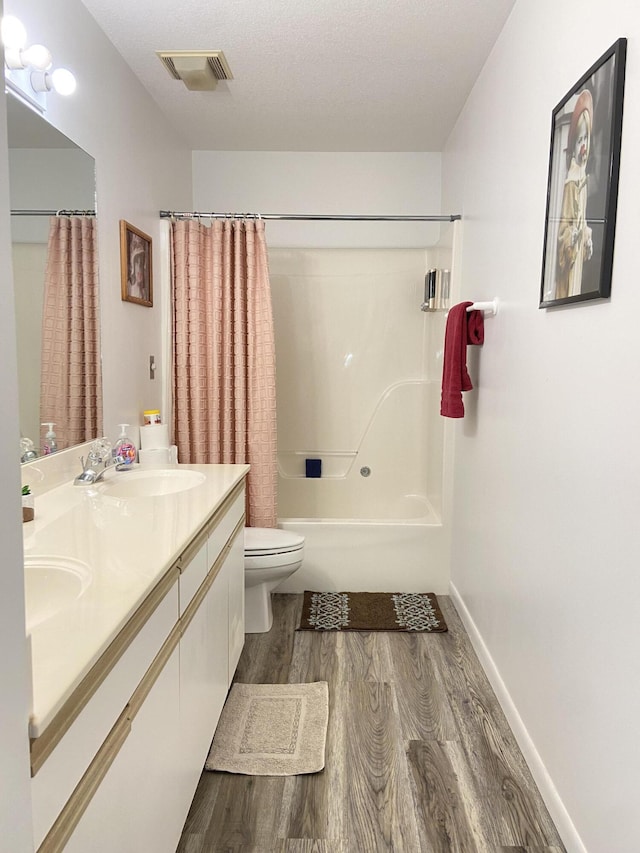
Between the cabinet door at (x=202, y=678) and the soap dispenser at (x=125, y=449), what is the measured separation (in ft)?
2.31

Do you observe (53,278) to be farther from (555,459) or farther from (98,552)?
(555,459)

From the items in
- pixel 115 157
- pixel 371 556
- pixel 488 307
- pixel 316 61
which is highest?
pixel 316 61

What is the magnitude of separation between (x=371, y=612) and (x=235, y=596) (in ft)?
3.19

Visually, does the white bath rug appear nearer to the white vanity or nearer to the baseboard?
the white vanity

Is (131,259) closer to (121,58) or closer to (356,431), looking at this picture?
(121,58)

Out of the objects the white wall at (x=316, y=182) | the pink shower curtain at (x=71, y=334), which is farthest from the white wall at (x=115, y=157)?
the white wall at (x=316, y=182)

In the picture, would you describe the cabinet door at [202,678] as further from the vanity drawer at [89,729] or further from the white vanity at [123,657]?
the vanity drawer at [89,729]

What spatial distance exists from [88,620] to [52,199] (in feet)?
4.93

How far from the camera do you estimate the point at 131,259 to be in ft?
8.65

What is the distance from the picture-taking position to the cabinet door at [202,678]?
1.52 m

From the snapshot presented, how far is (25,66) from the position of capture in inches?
68.3

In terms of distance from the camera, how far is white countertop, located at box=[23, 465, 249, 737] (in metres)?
0.86

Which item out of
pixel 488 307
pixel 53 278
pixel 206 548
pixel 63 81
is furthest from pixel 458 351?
pixel 63 81

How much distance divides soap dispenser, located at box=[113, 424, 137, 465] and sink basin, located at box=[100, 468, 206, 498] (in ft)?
0.36
